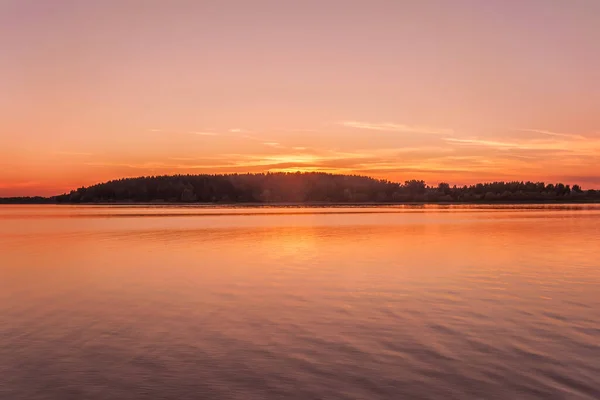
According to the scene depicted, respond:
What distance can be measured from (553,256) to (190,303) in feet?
73.4

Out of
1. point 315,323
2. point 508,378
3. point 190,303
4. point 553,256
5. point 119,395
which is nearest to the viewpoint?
point 119,395

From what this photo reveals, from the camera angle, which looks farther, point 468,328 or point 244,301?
point 244,301

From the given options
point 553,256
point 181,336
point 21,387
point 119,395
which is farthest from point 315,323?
point 553,256

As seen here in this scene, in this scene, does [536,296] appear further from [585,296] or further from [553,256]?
[553,256]

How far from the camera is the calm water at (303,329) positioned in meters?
10.3

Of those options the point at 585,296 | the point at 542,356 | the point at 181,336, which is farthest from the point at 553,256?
the point at 181,336

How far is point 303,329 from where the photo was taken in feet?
48.4

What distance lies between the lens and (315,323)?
15.4 m

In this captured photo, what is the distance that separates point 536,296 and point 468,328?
5956 mm

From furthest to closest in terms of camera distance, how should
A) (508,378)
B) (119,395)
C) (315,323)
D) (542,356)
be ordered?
(315,323) → (542,356) → (508,378) → (119,395)

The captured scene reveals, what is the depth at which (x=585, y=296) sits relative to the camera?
19.0m

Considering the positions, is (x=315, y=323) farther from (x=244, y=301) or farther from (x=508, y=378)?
(x=508, y=378)

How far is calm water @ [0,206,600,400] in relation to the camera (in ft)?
33.9

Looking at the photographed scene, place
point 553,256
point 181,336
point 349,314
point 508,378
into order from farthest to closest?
point 553,256
point 349,314
point 181,336
point 508,378
